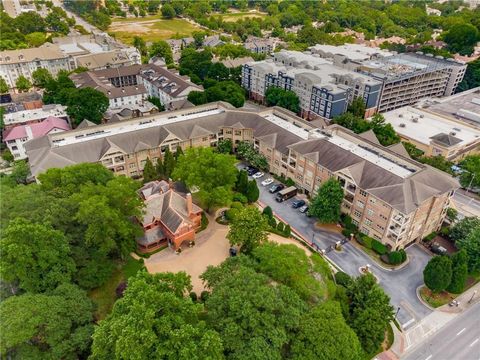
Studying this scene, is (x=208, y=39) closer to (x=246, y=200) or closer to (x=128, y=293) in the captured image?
(x=246, y=200)

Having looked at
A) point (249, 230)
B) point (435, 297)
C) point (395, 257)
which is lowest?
point (435, 297)

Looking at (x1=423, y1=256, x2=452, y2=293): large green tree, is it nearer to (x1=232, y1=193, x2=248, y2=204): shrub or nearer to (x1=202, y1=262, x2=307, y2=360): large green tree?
(x1=202, y1=262, x2=307, y2=360): large green tree

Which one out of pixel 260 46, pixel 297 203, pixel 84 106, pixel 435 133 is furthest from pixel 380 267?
pixel 260 46

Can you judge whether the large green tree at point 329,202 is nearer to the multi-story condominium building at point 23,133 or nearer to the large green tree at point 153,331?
the large green tree at point 153,331

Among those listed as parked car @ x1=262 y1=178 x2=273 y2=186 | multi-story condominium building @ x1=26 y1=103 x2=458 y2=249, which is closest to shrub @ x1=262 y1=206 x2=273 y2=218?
multi-story condominium building @ x1=26 y1=103 x2=458 y2=249

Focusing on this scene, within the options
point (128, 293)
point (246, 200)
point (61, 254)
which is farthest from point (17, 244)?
point (246, 200)

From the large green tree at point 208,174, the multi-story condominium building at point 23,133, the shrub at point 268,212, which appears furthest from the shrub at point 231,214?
the multi-story condominium building at point 23,133

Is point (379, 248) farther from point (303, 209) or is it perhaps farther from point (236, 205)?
point (236, 205)
